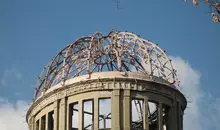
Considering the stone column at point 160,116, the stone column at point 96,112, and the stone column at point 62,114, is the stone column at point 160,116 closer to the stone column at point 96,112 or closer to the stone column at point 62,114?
the stone column at point 96,112

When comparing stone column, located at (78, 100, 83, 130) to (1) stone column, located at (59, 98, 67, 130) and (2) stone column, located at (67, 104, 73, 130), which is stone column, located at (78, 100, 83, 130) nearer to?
(2) stone column, located at (67, 104, 73, 130)

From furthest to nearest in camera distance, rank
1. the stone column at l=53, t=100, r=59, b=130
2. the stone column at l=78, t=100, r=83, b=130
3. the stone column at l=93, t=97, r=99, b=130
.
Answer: the stone column at l=53, t=100, r=59, b=130 → the stone column at l=78, t=100, r=83, b=130 → the stone column at l=93, t=97, r=99, b=130

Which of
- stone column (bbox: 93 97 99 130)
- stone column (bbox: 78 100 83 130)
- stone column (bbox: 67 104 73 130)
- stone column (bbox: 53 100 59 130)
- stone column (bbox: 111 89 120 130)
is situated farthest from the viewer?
stone column (bbox: 53 100 59 130)

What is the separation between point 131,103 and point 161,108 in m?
2.82

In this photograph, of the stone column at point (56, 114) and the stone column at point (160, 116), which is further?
the stone column at point (56, 114)

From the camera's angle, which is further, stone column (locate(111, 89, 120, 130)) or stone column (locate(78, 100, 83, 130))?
stone column (locate(78, 100, 83, 130))

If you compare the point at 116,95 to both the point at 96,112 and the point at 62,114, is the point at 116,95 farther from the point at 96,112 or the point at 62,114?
the point at 62,114

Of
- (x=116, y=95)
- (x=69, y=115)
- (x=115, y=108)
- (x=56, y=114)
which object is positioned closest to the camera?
(x=115, y=108)

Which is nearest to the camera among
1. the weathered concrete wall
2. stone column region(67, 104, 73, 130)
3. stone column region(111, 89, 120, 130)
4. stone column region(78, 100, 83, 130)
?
stone column region(111, 89, 120, 130)

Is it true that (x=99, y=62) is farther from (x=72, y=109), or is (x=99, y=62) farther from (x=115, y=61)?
(x=72, y=109)

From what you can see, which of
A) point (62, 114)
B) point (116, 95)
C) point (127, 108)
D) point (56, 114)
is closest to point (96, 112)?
point (116, 95)

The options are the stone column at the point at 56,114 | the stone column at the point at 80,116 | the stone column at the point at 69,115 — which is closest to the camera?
the stone column at the point at 80,116

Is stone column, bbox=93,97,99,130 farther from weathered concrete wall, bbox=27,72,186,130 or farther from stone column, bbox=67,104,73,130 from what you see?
stone column, bbox=67,104,73,130

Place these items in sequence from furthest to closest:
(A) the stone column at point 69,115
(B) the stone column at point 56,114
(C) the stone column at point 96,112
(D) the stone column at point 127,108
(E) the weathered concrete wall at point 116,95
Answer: (B) the stone column at point 56,114, (A) the stone column at point 69,115, (E) the weathered concrete wall at point 116,95, (D) the stone column at point 127,108, (C) the stone column at point 96,112
